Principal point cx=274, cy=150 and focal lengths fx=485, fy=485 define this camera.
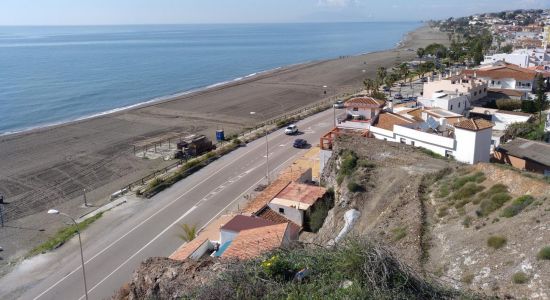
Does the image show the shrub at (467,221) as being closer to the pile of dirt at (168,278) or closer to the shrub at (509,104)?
the pile of dirt at (168,278)

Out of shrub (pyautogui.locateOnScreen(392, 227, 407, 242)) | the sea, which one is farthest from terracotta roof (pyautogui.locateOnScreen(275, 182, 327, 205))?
the sea

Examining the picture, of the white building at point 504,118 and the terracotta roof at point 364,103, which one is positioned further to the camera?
the white building at point 504,118

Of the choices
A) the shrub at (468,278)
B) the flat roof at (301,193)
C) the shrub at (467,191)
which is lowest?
the flat roof at (301,193)

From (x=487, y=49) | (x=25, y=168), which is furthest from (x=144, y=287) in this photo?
(x=487, y=49)

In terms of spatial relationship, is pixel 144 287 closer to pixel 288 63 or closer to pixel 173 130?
pixel 173 130

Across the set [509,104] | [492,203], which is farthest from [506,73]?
[492,203]

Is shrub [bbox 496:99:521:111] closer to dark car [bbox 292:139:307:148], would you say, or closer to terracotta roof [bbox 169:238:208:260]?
dark car [bbox 292:139:307:148]

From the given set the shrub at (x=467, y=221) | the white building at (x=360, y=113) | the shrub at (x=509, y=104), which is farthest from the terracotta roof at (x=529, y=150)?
the shrub at (x=509, y=104)
